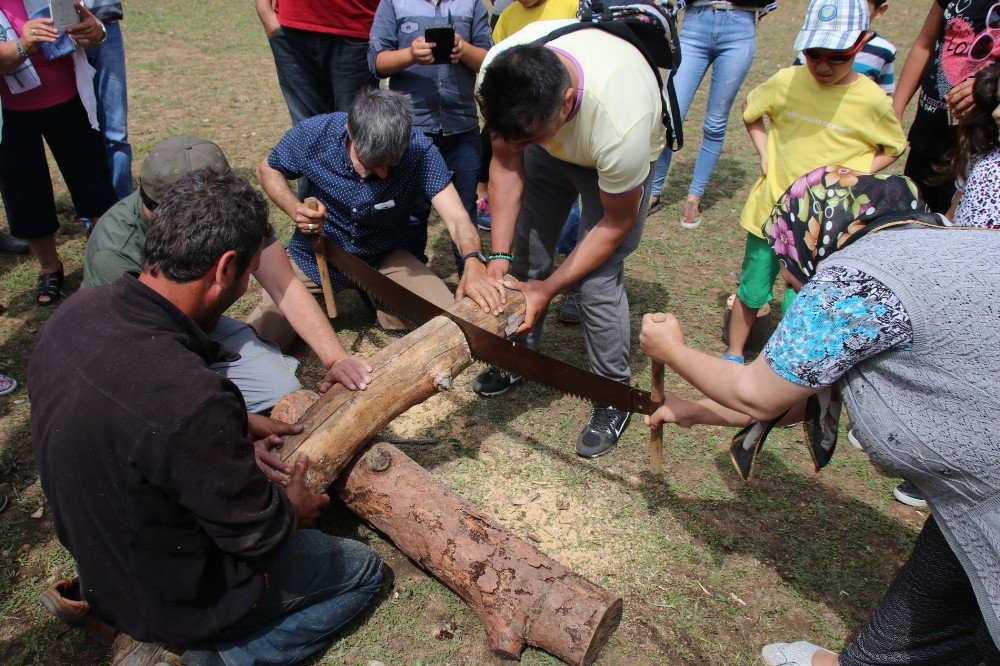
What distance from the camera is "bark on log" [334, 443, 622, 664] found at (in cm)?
280

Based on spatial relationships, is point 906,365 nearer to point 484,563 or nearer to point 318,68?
point 484,563

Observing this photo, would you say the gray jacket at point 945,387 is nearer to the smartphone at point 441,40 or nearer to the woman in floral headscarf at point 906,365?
the woman in floral headscarf at point 906,365

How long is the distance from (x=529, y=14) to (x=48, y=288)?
13.0 feet

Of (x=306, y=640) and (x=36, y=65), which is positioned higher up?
(x=36, y=65)

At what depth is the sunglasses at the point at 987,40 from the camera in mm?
3785

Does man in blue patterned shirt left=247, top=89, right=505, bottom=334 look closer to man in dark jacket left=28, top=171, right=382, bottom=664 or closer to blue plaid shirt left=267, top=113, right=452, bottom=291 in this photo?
blue plaid shirt left=267, top=113, right=452, bottom=291

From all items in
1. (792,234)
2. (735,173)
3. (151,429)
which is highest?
(792,234)

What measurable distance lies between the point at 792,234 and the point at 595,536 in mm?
1929

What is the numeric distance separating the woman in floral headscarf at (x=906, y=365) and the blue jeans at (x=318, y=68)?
3986 millimetres

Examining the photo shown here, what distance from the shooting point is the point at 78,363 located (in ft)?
6.95

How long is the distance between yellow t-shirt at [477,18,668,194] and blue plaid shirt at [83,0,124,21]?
3.37 m

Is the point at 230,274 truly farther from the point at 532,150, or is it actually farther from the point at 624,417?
the point at 624,417

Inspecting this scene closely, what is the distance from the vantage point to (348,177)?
431 cm

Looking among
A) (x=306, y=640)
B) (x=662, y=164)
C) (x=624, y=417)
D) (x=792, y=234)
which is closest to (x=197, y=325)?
(x=306, y=640)
